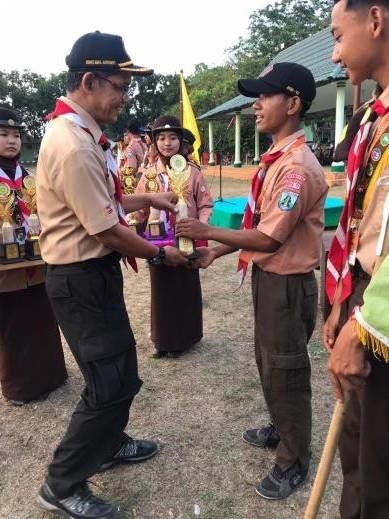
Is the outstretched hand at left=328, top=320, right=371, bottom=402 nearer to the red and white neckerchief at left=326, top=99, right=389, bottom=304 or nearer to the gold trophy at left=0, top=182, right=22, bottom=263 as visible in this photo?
the red and white neckerchief at left=326, top=99, right=389, bottom=304

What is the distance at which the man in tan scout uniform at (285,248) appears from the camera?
2.25m

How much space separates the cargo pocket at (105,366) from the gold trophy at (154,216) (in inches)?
57.1

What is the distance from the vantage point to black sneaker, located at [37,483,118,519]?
227cm

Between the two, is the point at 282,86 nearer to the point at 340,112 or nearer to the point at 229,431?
the point at 229,431

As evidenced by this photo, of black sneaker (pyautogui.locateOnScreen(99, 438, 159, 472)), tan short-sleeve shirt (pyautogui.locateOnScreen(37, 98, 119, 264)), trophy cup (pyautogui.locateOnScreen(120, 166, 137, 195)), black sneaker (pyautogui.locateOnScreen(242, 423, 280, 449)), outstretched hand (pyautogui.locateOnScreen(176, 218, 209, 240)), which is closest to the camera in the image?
tan short-sleeve shirt (pyautogui.locateOnScreen(37, 98, 119, 264))

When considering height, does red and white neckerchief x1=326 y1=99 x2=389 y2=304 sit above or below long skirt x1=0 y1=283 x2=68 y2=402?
above

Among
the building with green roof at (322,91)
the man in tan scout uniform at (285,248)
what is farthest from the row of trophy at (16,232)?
the building with green roof at (322,91)

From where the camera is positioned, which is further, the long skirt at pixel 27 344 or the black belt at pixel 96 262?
the long skirt at pixel 27 344

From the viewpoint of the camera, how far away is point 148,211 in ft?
13.8

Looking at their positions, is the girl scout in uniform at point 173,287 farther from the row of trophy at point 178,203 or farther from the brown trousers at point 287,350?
the brown trousers at point 287,350

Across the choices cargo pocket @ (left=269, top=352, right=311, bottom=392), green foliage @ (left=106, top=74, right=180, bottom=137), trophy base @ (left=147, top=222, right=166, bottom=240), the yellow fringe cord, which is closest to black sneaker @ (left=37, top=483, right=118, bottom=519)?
cargo pocket @ (left=269, top=352, right=311, bottom=392)

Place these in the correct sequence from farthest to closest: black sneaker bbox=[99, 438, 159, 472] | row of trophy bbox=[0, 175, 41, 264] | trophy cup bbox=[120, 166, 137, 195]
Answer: trophy cup bbox=[120, 166, 137, 195] < row of trophy bbox=[0, 175, 41, 264] < black sneaker bbox=[99, 438, 159, 472]

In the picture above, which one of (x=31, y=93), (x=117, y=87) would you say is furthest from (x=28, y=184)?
(x=31, y=93)

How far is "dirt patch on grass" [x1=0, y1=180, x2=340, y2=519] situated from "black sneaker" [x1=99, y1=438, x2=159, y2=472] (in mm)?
48
